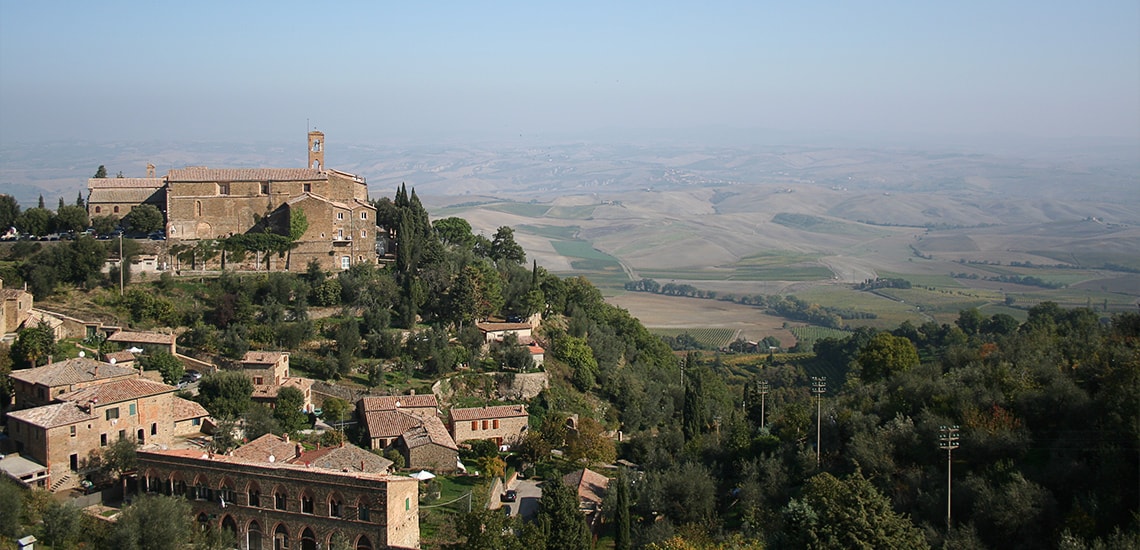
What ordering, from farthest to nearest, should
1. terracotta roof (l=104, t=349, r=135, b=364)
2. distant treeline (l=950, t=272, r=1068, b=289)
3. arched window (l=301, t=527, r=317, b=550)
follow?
distant treeline (l=950, t=272, r=1068, b=289), terracotta roof (l=104, t=349, r=135, b=364), arched window (l=301, t=527, r=317, b=550)

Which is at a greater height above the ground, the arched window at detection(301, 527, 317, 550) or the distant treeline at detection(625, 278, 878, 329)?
the arched window at detection(301, 527, 317, 550)

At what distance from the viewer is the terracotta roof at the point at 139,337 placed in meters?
27.0

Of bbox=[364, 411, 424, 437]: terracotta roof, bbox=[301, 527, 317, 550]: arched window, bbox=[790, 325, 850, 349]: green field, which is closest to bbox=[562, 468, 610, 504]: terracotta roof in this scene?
bbox=[364, 411, 424, 437]: terracotta roof

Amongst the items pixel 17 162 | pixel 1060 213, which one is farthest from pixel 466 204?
pixel 1060 213

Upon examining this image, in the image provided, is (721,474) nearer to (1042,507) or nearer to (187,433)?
(1042,507)

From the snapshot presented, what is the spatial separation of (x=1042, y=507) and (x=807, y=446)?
257 inches

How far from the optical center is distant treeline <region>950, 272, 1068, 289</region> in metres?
86.0

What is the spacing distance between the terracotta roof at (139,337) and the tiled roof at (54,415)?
17.9 feet

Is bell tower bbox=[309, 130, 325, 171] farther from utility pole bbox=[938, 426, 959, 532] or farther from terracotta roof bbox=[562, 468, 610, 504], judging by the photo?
utility pole bbox=[938, 426, 959, 532]

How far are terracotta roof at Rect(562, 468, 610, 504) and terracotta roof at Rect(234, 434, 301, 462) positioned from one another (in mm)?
6151

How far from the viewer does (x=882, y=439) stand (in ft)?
72.5

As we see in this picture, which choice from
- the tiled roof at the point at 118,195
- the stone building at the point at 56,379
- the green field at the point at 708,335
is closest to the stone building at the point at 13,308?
the stone building at the point at 56,379

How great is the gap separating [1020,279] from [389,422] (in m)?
78.9

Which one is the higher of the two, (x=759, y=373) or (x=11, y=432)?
(x=11, y=432)
